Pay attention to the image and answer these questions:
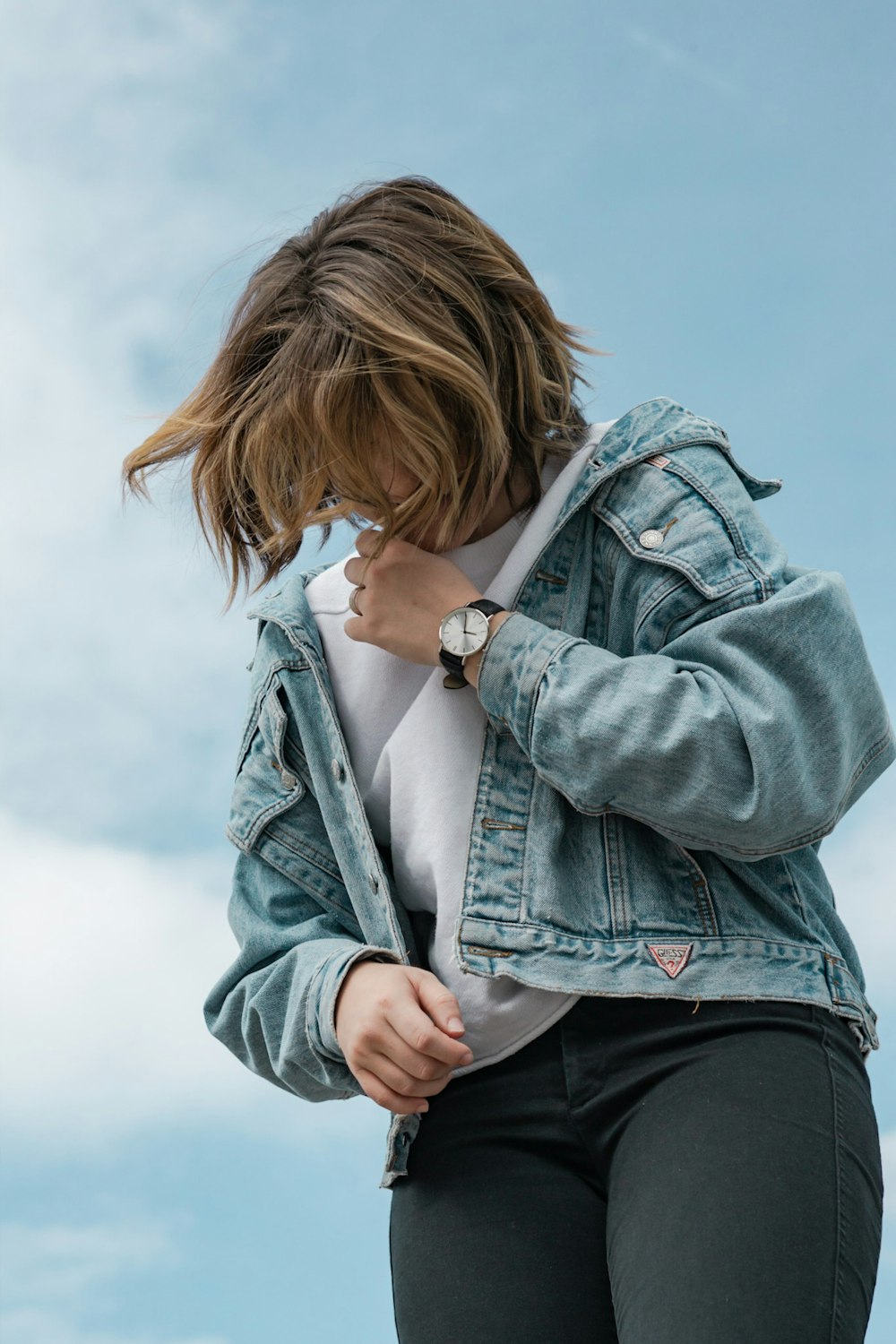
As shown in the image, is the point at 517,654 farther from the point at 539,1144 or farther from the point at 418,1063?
the point at 539,1144

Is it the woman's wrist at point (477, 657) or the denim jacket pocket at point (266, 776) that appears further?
the denim jacket pocket at point (266, 776)

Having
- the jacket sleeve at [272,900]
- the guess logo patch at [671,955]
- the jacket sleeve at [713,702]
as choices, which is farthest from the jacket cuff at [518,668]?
the jacket sleeve at [272,900]

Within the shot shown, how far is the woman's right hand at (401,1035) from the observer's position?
4.90 ft

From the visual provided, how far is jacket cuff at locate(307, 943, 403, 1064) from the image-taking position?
1.63m

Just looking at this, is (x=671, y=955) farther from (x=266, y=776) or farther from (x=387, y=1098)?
(x=266, y=776)

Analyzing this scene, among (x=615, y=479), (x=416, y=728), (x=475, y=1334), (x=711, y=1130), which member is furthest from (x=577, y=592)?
(x=475, y=1334)

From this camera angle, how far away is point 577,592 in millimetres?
1711

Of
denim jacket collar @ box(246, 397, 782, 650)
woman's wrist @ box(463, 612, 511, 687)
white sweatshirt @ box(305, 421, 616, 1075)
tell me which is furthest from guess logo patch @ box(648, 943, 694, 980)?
denim jacket collar @ box(246, 397, 782, 650)

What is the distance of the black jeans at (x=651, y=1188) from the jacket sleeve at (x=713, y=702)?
0.23m

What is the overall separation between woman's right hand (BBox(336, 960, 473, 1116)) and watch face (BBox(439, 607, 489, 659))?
14.5 inches

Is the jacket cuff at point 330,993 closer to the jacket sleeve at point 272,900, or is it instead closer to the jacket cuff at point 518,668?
the jacket sleeve at point 272,900

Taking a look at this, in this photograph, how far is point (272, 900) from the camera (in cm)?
188

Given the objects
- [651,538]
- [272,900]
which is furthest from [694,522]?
[272,900]

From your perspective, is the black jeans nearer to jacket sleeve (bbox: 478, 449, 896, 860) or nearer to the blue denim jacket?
the blue denim jacket
